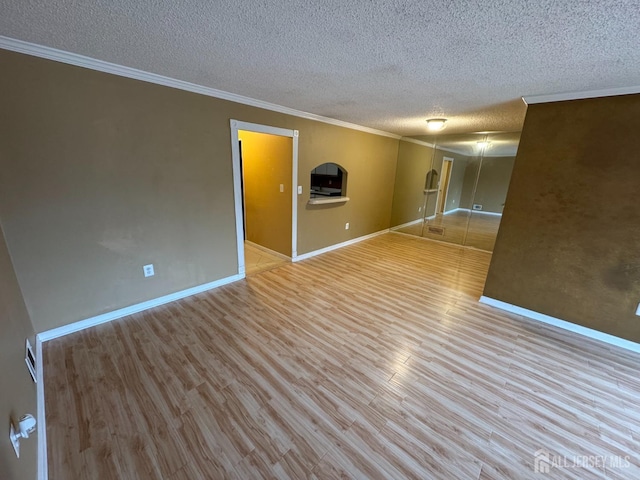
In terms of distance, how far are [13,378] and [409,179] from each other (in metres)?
6.43

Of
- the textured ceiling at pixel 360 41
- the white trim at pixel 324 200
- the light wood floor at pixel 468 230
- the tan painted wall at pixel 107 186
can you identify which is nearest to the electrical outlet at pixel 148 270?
the tan painted wall at pixel 107 186

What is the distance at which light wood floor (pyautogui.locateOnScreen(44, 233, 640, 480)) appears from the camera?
131cm

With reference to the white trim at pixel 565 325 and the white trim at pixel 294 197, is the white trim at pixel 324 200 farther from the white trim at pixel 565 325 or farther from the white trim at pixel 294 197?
the white trim at pixel 565 325

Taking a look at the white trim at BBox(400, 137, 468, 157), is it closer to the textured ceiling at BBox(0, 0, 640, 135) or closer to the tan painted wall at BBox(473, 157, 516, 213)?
the tan painted wall at BBox(473, 157, 516, 213)

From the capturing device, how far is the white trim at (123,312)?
2.15 metres

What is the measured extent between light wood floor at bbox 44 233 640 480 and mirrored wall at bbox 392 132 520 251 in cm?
321

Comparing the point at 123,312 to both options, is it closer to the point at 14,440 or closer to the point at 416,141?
the point at 14,440

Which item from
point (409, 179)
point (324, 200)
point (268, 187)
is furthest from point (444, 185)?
point (268, 187)

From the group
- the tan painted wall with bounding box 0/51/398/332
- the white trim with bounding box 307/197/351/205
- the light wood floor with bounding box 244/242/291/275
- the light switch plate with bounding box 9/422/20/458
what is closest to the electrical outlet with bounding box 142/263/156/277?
the tan painted wall with bounding box 0/51/398/332

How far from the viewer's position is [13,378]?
1.18 meters

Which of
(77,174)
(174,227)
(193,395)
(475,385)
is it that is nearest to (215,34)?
(77,174)

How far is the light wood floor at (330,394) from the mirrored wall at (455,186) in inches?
127

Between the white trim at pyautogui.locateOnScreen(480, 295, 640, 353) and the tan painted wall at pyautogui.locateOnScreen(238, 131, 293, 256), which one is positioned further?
the tan painted wall at pyautogui.locateOnScreen(238, 131, 293, 256)

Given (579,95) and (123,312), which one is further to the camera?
(123,312)
